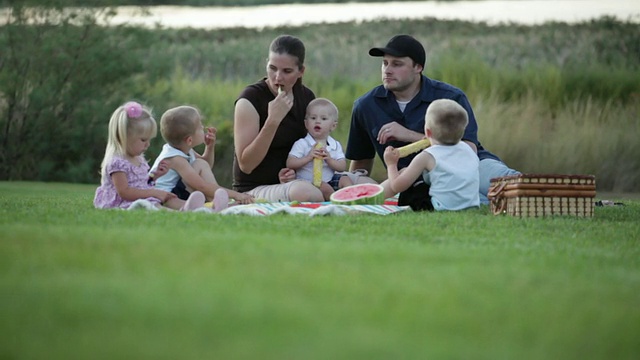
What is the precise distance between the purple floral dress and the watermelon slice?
4.39ft

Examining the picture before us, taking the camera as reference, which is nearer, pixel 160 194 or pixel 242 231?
pixel 242 231

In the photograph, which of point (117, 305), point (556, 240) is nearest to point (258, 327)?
point (117, 305)

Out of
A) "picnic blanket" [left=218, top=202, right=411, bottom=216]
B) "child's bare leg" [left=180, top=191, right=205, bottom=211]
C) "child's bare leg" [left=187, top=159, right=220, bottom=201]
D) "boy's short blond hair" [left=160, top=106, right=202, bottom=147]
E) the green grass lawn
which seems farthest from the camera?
"child's bare leg" [left=187, top=159, right=220, bottom=201]

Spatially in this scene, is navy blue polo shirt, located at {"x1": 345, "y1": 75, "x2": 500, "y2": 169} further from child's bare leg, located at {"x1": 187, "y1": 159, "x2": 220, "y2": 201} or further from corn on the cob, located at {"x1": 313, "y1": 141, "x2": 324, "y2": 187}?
child's bare leg, located at {"x1": 187, "y1": 159, "x2": 220, "y2": 201}

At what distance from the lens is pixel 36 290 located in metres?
3.49

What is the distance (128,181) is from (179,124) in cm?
62

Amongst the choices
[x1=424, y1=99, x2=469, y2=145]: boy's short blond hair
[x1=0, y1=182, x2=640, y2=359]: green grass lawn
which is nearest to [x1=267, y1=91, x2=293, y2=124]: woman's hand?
[x1=424, y1=99, x2=469, y2=145]: boy's short blond hair

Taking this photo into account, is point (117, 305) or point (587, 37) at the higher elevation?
point (587, 37)

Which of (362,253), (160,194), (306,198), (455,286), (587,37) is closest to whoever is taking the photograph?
(455,286)

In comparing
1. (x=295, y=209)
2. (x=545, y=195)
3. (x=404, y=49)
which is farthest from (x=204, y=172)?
(x=545, y=195)

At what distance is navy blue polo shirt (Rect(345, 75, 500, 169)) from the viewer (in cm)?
895

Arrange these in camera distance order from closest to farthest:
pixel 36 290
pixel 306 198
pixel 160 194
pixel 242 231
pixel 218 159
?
pixel 36 290, pixel 242 231, pixel 160 194, pixel 306 198, pixel 218 159

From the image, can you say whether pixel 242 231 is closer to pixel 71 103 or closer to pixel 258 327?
pixel 258 327

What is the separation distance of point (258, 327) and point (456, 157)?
5135mm
